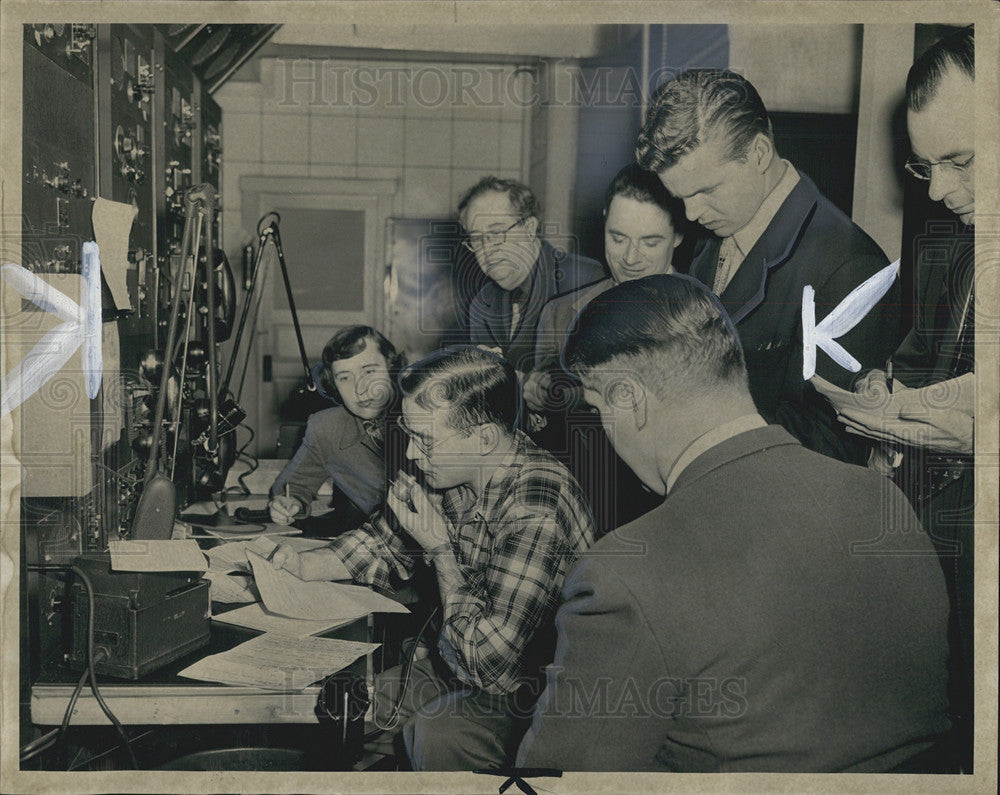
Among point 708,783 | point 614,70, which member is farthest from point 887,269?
point 708,783

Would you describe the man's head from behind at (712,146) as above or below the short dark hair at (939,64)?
below

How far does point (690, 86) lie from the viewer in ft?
4.66

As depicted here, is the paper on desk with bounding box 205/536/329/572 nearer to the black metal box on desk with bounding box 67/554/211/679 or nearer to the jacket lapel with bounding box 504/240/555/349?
the black metal box on desk with bounding box 67/554/211/679

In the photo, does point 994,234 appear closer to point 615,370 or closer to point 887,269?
point 887,269

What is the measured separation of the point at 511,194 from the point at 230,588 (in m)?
0.83

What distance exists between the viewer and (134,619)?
1.26 metres

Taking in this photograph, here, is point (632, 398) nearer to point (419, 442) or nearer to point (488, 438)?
point (488, 438)

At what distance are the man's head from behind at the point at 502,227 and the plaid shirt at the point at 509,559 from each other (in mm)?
295

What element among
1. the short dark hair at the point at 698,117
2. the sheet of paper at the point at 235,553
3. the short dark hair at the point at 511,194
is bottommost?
the sheet of paper at the point at 235,553

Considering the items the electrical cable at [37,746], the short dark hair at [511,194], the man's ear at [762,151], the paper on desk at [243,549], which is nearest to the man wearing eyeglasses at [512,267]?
the short dark hair at [511,194]

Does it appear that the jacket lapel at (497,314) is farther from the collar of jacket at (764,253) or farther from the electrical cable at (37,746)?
the electrical cable at (37,746)

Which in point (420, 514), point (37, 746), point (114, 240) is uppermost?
point (114, 240)

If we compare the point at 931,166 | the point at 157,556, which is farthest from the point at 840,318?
the point at 157,556

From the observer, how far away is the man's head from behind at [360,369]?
1461 millimetres
